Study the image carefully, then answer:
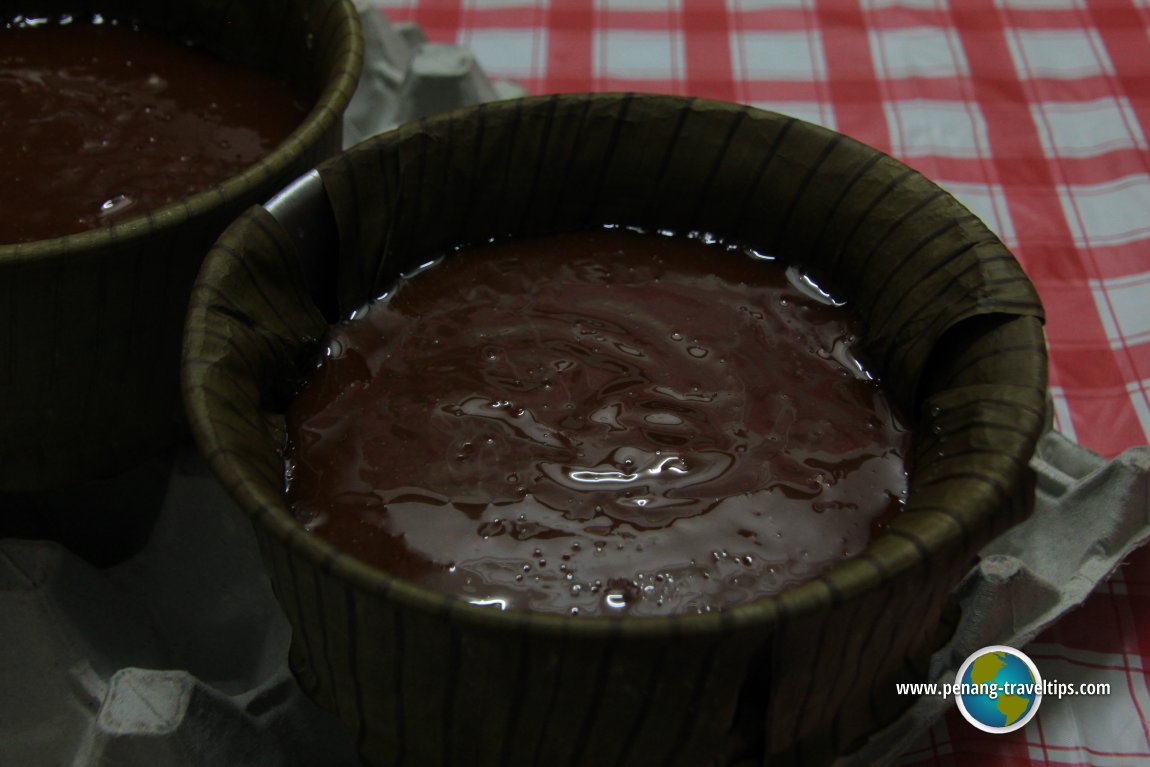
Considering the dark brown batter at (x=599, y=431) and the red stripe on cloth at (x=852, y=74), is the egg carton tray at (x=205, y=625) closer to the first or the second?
the dark brown batter at (x=599, y=431)

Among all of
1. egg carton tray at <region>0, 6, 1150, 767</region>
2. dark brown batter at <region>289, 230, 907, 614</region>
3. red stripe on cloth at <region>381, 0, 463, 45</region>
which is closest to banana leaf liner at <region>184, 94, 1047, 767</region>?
dark brown batter at <region>289, 230, 907, 614</region>

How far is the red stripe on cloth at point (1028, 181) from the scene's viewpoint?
148 cm

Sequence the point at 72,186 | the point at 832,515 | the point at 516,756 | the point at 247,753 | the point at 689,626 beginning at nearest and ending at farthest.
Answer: the point at 689,626 → the point at 516,756 → the point at 832,515 → the point at 247,753 → the point at 72,186

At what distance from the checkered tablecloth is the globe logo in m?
0.38

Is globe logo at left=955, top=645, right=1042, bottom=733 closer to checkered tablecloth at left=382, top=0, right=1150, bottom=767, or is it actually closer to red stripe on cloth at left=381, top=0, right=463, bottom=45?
checkered tablecloth at left=382, top=0, right=1150, bottom=767

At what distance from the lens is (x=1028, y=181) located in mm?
1761

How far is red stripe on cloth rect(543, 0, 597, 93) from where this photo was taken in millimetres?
1927

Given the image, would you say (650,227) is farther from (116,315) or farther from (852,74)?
(852,74)

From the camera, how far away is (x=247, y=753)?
43.3 inches

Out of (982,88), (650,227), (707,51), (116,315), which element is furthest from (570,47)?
(116,315)

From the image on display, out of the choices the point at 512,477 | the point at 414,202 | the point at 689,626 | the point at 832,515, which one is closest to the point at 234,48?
the point at 414,202

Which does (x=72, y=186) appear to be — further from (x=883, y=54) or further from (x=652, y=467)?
(x=883, y=54)

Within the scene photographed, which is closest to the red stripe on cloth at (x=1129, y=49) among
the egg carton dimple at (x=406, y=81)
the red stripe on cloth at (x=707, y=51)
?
the red stripe on cloth at (x=707, y=51)

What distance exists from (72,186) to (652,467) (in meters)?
0.64
